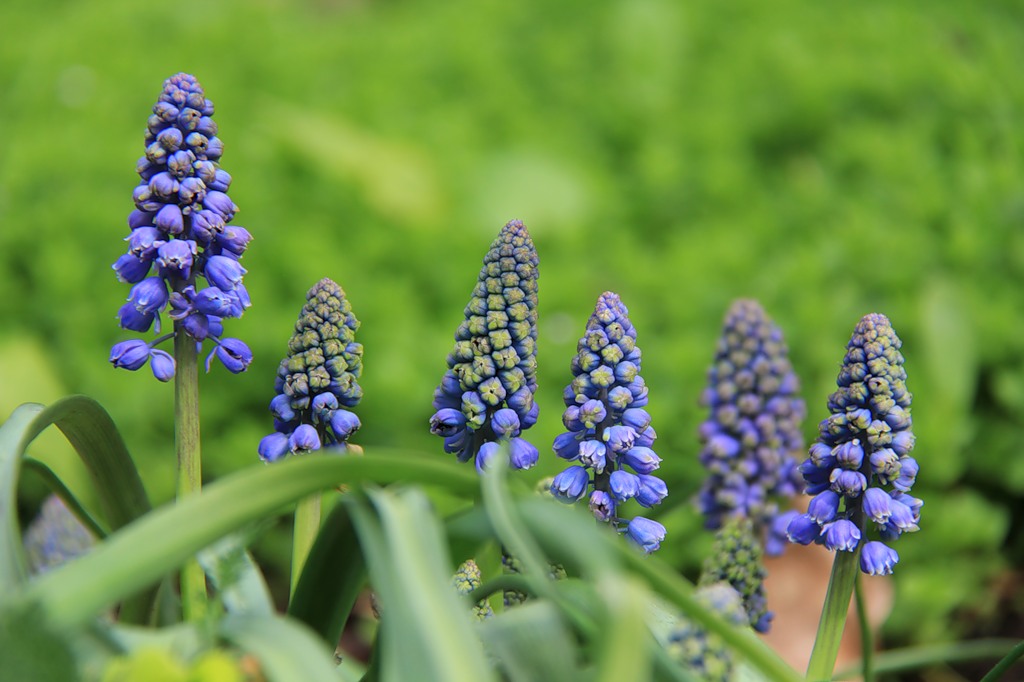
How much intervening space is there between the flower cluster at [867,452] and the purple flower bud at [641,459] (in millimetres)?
242

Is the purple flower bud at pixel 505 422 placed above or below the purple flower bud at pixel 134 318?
below

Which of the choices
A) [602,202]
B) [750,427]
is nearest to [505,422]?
[750,427]

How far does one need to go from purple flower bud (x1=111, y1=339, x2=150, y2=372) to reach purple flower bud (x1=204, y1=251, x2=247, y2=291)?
156 millimetres

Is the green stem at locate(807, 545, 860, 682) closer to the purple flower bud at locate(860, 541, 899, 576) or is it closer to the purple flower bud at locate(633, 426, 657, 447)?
the purple flower bud at locate(860, 541, 899, 576)

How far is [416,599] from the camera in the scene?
118cm

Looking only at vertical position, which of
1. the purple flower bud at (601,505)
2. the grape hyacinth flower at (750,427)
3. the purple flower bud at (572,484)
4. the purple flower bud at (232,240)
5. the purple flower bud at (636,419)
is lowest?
the purple flower bud at (601,505)

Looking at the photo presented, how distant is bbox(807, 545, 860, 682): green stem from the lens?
68.8 inches

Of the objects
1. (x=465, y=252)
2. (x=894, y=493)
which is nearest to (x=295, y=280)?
(x=465, y=252)

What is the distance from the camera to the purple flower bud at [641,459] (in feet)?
5.85

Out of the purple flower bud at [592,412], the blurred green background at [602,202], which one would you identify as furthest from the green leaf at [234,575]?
the blurred green background at [602,202]

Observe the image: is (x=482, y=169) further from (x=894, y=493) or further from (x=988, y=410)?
(x=894, y=493)

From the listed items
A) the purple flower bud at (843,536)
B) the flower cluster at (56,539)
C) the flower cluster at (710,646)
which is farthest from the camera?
the flower cluster at (56,539)

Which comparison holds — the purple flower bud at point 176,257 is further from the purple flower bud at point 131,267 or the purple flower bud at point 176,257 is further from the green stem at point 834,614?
the green stem at point 834,614

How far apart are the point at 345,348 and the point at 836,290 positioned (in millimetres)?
3390
